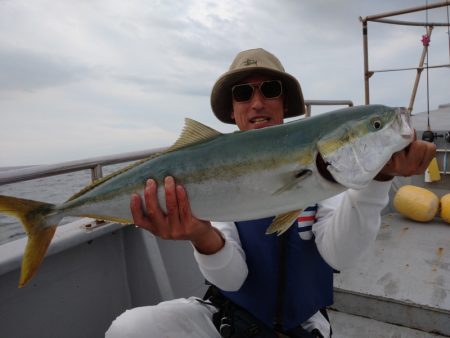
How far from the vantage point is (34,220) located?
1816 mm

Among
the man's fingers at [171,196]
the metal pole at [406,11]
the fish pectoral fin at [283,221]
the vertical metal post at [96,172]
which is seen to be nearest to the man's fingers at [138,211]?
the man's fingers at [171,196]

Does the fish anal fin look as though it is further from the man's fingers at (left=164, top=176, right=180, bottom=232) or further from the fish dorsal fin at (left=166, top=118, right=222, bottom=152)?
the fish dorsal fin at (left=166, top=118, right=222, bottom=152)

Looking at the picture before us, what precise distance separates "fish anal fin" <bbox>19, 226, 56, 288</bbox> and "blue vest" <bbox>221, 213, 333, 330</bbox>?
3.89 ft

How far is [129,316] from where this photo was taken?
2131 mm

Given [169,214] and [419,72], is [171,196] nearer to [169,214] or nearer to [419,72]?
[169,214]

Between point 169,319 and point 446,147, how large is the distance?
18.8ft

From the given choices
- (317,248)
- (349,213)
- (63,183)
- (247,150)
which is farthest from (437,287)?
(63,183)

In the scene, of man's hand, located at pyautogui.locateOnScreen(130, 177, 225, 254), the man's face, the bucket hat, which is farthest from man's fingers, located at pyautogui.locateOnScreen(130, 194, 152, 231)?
the bucket hat

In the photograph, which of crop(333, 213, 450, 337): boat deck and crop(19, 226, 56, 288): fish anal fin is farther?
crop(333, 213, 450, 337): boat deck

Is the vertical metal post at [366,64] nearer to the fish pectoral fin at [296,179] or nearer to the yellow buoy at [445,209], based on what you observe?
the yellow buoy at [445,209]

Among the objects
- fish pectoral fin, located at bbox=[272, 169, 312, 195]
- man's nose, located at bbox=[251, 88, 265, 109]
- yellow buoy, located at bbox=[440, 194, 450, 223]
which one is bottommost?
yellow buoy, located at bbox=[440, 194, 450, 223]

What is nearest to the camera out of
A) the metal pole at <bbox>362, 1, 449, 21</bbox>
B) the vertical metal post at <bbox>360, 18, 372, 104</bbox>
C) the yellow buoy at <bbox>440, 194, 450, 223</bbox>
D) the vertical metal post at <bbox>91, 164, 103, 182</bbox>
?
the vertical metal post at <bbox>91, 164, 103, 182</bbox>

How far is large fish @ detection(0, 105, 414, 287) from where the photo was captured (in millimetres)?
1587

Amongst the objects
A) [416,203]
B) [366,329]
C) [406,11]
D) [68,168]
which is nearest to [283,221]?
[68,168]
